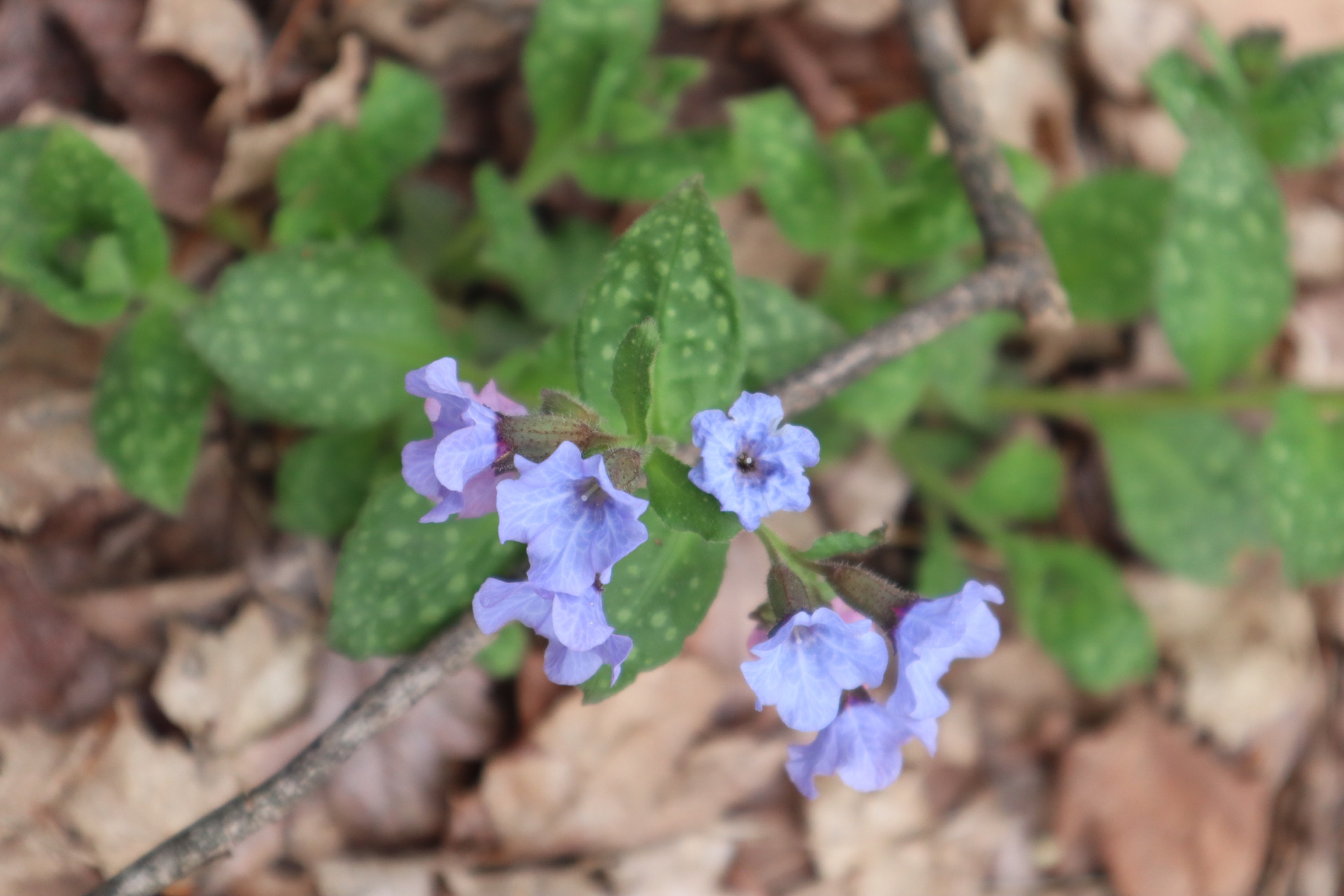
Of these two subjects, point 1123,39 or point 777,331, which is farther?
point 1123,39

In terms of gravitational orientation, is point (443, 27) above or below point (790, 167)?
above

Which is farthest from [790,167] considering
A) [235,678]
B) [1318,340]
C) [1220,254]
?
[1318,340]

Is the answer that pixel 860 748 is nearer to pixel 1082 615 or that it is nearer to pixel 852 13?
pixel 1082 615

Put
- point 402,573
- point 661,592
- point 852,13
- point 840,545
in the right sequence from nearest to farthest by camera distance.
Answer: point 840,545, point 661,592, point 402,573, point 852,13

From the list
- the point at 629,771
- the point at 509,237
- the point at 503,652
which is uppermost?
the point at 509,237

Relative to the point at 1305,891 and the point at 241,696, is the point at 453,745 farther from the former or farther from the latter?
the point at 1305,891

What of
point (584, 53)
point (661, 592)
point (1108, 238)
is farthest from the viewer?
point (1108, 238)

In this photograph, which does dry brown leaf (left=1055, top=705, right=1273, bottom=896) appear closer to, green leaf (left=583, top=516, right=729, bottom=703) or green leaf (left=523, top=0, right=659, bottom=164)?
green leaf (left=583, top=516, right=729, bottom=703)

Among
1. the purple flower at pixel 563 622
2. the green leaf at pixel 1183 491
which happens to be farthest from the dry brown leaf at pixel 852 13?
the purple flower at pixel 563 622
